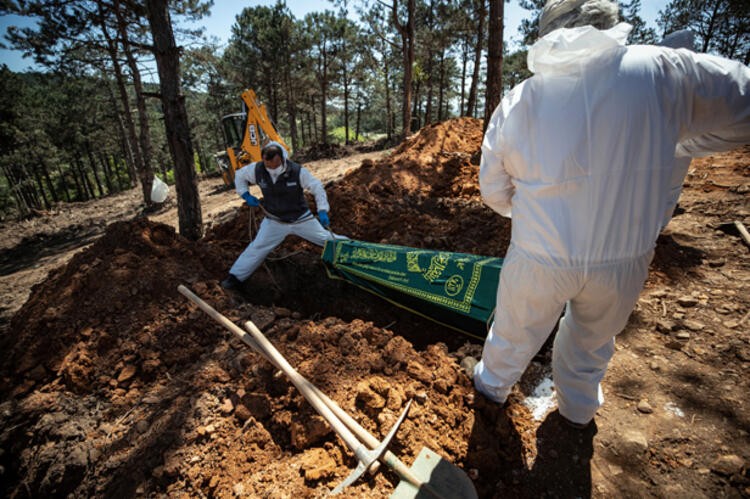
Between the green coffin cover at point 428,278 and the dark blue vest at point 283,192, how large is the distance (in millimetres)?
712

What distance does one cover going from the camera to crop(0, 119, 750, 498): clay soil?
1719 millimetres

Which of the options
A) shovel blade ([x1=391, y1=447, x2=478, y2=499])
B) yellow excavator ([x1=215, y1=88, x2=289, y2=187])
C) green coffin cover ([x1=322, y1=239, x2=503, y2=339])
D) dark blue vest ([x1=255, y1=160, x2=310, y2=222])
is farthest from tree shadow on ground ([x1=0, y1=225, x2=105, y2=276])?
shovel blade ([x1=391, y1=447, x2=478, y2=499])

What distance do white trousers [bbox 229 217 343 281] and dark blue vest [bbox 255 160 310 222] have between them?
13cm

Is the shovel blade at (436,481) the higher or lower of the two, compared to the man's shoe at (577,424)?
higher

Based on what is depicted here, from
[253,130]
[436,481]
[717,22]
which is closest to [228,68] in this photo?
[253,130]

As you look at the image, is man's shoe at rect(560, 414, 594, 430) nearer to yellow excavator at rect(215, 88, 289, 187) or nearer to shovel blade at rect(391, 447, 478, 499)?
shovel blade at rect(391, 447, 478, 499)

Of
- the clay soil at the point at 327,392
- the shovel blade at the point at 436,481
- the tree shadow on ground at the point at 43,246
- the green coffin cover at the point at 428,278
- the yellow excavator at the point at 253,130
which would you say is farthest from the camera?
the yellow excavator at the point at 253,130

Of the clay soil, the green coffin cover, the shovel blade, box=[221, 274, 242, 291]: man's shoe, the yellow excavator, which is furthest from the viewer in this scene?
the yellow excavator

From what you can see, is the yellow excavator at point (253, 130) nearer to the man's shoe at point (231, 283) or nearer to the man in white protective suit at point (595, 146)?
the man's shoe at point (231, 283)

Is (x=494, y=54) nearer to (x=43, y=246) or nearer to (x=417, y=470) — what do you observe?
(x=417, y=470)

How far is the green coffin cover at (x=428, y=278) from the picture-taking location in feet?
9.03

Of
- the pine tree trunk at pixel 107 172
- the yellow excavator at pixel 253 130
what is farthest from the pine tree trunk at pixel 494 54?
the pine tree trunk at pixel 107 172

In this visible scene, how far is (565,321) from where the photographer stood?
5.84ft

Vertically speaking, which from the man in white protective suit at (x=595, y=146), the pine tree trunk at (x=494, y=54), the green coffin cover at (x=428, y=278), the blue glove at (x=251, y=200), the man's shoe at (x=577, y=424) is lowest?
the man's shoe at (x=577, y=424)
